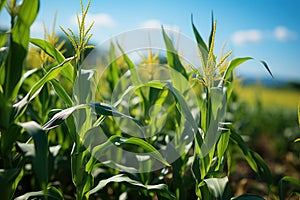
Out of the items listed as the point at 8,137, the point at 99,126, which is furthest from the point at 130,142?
the point at 8,137

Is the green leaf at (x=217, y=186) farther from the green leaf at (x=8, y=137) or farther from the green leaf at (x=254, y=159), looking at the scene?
the green leaf at (x=8, y=137)

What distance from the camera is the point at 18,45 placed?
3.62ft

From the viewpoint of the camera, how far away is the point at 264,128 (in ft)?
15.8

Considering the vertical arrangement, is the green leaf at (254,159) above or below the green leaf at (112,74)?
below

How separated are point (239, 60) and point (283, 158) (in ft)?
9.63

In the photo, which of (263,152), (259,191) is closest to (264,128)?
(263,152)

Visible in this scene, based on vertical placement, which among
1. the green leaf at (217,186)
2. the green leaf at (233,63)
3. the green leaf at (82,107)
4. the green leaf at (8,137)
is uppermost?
the green leaf at (233,63)

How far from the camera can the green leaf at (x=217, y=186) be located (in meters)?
1.21

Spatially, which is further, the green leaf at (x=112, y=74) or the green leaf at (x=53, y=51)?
the green leaf at (x=112, y=74)

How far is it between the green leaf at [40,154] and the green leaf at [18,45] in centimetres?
20

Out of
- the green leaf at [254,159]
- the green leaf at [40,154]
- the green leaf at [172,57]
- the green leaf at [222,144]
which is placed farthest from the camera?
the green leaf at [172,57]

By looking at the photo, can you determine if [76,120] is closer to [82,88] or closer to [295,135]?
[82,88]

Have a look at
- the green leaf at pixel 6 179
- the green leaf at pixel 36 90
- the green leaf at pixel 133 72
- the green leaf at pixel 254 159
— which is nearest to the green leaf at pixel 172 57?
the green leaf at pixel 133 72

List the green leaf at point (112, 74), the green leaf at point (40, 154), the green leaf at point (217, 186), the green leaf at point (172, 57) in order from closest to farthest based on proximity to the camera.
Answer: the green leaf at point (40, 154), the green leaf at point (217, 186), the green leaf at point (172, 57), the green leaf at point (112, 74)
